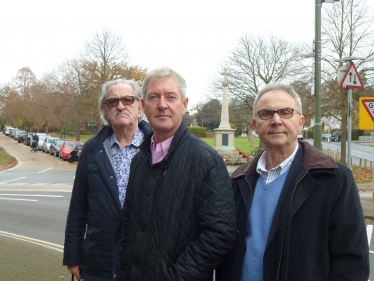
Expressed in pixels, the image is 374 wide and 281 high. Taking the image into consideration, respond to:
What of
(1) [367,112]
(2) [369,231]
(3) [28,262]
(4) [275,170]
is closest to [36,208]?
(3) [28,262]

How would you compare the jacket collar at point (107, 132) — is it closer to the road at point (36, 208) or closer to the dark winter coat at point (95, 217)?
the dark winter coat at point (95, 217)

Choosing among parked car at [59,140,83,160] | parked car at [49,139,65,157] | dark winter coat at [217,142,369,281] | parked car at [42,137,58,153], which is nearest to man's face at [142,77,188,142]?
dark winter coat at [217,142,369,281]

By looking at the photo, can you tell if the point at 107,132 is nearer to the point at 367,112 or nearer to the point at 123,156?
the point at 123,156

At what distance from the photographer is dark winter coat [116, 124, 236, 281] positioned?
7.56 feet

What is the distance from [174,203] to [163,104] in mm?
553

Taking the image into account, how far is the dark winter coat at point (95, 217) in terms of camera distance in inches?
122

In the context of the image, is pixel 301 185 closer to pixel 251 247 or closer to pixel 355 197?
pixel 355 197

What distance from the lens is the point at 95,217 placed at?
3133 millimetres

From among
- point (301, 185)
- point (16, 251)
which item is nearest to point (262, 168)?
point (301, 185)

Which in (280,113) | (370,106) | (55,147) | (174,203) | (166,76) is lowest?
(55,147)

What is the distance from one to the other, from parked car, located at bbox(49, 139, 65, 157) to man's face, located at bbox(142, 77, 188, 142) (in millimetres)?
35092

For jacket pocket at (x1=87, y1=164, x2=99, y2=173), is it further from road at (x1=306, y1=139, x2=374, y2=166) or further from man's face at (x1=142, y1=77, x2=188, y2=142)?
road at (x1=306, y1=139, x2=374, y2=166)

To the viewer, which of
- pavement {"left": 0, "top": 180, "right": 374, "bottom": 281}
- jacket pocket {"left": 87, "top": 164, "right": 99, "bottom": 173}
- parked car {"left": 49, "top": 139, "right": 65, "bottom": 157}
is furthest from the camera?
parked car {"left": 49, "top": 139, "right": 65, "bottom": 157}

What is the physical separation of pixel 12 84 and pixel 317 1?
69.0 m
